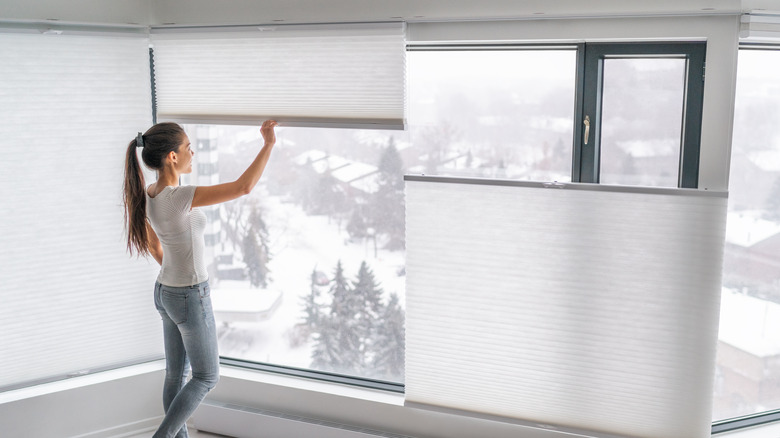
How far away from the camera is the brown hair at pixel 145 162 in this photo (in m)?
2.78

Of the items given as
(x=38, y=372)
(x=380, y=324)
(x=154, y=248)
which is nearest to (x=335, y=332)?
(x=380, y=324)

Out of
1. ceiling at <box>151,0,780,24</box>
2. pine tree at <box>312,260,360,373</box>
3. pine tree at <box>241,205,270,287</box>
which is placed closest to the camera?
ceiling at <box>151,0,780,24</box>

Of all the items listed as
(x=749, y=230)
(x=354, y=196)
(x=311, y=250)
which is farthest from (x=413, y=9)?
(x=749, y=230)

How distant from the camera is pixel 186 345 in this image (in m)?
2.90

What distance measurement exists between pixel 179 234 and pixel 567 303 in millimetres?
1629

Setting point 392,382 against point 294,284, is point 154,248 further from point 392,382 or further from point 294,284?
point 392,382

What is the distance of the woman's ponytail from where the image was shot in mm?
2859

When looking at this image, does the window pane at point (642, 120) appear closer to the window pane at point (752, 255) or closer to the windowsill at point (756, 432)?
the window pane at point (752, 255)

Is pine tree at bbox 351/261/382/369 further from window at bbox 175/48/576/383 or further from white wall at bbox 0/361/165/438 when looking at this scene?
white wall at bbox 0/361/165/438

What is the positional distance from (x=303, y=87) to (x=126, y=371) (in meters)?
1.75

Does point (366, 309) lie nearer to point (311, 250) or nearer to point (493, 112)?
point (311, 250)

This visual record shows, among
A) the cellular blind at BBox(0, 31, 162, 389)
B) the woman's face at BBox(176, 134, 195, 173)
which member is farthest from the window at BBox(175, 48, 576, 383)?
the woman's face at BBox(176, 134, 195, 173)

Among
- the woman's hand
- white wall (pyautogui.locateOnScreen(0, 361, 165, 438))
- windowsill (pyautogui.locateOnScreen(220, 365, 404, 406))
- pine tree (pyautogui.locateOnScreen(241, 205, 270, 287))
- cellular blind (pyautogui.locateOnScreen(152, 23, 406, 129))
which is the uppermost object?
cellular blind (pyautogui.locateOnScreen(152, 23, 406, 129))

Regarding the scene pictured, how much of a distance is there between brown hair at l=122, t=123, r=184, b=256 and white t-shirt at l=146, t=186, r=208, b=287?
0.37 ft
